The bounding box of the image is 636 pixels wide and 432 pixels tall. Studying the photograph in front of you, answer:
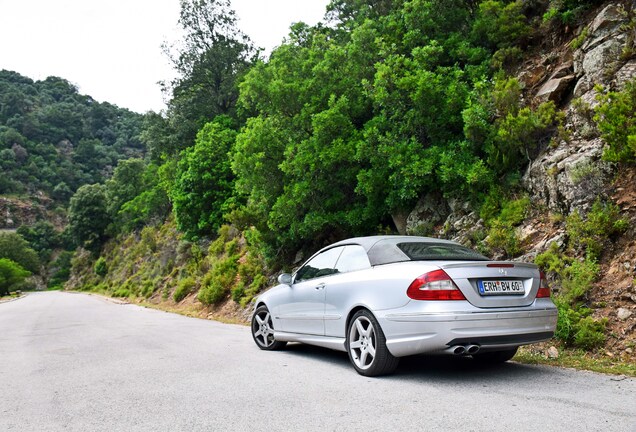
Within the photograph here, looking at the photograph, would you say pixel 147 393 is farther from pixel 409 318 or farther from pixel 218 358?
pixel 409 318

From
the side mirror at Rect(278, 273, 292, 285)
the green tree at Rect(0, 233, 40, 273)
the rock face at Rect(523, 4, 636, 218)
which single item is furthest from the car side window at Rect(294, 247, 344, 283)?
the green tree at Rect(0, 233, 40, 273)

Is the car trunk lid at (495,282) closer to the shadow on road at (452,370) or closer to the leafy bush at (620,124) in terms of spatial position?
the shadow on road at (452,370)

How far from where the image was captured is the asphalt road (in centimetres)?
353

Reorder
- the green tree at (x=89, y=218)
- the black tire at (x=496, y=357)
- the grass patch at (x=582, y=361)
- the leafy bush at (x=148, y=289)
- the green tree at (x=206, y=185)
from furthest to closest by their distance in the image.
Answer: the green tree at (x=89, y=218) → the leafy bush at (x=148, y=289) → the green tree at (x=206, y=185) → the black tire at (x=496, y=357) → the grass patch at (x=582, y=361)

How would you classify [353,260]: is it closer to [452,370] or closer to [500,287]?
[452,370]

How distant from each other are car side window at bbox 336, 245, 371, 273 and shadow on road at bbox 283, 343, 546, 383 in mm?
1244

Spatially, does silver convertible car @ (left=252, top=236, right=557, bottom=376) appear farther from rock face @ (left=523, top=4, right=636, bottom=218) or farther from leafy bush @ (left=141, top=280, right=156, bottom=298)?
leafy bush @ (left=141, top=280, right=156, bottom=298)

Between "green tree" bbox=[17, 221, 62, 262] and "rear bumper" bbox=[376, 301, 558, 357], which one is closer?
"rear bumper" bbox=[376, 301, 558, 357]

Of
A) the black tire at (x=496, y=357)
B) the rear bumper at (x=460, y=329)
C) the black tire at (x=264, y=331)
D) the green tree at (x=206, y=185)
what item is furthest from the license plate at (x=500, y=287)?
the green tree at (x=206, y=185)

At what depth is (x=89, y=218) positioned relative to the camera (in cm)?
A: 6494

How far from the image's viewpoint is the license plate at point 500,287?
474 centimetres

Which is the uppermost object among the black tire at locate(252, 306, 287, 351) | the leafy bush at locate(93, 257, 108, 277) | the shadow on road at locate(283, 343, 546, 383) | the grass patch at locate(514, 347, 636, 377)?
the leafy bush at locate(93, 257, 108, 277)

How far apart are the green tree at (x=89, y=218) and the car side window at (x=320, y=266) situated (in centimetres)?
6447

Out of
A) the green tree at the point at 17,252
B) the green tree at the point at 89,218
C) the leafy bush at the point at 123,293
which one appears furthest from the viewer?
the green tree at the point at 17,252
